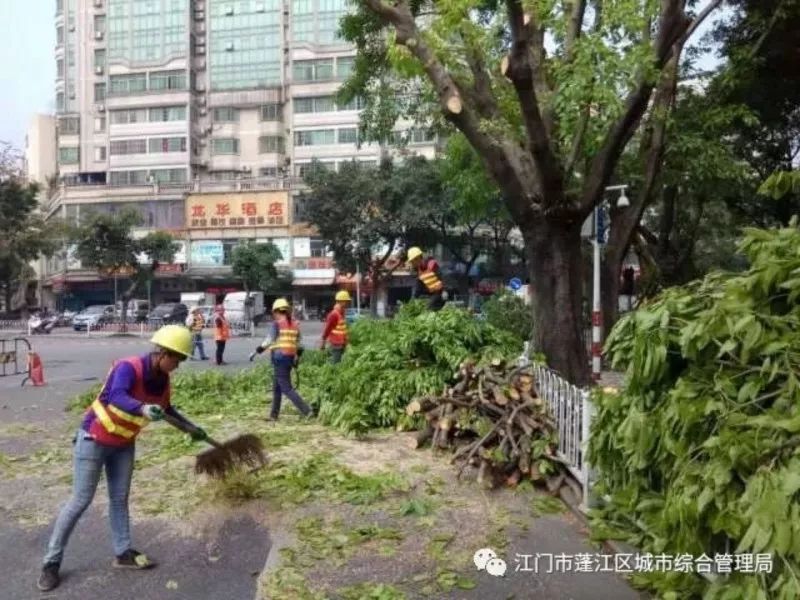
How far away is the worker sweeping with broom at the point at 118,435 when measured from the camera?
14.8 ft

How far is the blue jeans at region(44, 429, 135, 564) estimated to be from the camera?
4.55 metres

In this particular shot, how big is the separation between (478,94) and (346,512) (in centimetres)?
602

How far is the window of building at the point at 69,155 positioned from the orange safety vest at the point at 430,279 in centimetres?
6043

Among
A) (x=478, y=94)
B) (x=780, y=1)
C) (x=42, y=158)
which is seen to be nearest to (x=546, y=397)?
(x=478, y=94)

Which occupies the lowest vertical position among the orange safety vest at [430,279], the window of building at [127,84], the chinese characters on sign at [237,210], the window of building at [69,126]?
the orange safety vest at [430,279]

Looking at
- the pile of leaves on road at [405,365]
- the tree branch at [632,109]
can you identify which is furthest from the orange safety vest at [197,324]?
the tree branch at [632,109]

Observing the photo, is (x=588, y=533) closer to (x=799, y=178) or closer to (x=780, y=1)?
(x=799, y=178)

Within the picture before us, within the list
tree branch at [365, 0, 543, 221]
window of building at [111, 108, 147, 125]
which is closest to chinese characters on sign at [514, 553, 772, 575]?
tree branch at [365, 0, 543, 221]

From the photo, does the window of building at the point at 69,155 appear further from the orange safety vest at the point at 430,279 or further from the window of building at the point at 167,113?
the orange safety vest at the point at 430,279

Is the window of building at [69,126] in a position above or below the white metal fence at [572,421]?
above

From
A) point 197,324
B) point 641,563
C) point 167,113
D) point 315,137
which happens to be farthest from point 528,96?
point 167,113

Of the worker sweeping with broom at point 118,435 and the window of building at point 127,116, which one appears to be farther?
the window of building at point 127,116

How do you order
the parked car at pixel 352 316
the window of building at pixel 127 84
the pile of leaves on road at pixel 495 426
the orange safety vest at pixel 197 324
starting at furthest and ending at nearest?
the window of building at pixel 127 84
the orange safety vest at pixel 197 324
the parked car at pixel 352 316
the pile of leaves on road at pixel 495 426

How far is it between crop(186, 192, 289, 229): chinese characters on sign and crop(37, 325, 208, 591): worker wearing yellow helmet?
164ft
